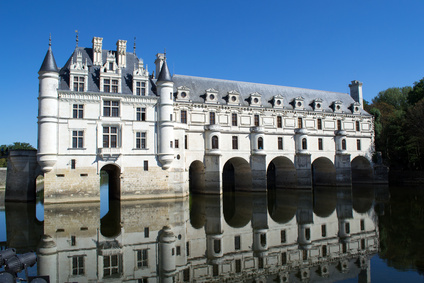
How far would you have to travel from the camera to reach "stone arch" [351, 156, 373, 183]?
41.6 meters

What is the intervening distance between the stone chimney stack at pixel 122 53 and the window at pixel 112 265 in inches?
831

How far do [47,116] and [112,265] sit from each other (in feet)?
58.6

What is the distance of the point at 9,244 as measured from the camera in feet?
45.1

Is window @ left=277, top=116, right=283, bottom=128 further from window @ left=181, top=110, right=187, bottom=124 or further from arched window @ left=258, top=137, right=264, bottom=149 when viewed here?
window @ left=181, top=110, right=187, bottom=124

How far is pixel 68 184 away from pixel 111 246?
14.0 m

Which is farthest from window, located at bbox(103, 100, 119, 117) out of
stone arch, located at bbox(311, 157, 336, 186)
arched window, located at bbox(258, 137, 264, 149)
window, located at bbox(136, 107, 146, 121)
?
stone arch, located at bbox(311, 157, 336, 186)

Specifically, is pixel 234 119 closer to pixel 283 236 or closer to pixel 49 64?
pixel 49 64

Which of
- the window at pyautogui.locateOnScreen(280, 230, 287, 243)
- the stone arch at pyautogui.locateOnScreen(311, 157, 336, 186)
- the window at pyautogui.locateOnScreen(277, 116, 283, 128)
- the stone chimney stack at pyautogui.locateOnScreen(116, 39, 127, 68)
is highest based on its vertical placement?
the stone chimney stack at pyautogui.locateOnScreen(116, 39, 127, 68)

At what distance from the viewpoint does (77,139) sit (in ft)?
85.1

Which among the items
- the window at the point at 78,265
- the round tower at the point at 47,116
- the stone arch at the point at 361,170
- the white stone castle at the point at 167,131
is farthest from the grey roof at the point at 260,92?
the window at the point at 78,265

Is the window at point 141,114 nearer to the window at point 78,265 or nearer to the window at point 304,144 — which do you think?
the window at point 78,265

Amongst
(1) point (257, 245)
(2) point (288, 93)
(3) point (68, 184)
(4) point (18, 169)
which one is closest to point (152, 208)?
(3) point (68, 184)

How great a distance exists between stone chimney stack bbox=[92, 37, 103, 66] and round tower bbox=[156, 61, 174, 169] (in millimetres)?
5602

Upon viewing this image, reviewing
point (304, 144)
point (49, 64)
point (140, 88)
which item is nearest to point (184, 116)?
point (140, 88)
